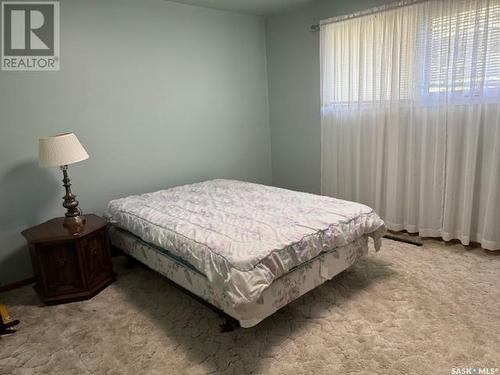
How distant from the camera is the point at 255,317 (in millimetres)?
1827

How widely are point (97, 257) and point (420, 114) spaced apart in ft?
10.3

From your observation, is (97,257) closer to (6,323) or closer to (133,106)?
(6,323)

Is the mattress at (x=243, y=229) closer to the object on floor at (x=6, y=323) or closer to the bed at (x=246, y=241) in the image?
the bed at (x=246, y=241)

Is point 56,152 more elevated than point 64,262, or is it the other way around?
point 56,152

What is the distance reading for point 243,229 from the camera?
2.21m

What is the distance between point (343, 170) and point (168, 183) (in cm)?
200

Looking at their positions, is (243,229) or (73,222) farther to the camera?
(73,222)

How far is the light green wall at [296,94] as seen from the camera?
3967 mm

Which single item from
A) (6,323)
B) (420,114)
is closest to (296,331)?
(6,323)

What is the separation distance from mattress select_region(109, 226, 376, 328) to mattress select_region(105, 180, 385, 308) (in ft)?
0.18

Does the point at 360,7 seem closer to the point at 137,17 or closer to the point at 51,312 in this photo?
the point at 137,17

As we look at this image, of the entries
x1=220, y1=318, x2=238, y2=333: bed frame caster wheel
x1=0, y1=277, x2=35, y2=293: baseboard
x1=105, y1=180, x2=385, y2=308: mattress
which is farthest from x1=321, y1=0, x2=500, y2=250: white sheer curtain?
x1=0, y1=277, x2=35, y2=293: baseboard

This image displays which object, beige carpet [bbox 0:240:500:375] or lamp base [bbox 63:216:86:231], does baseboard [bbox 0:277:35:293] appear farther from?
lamp base [bbox 63:216:86:231]

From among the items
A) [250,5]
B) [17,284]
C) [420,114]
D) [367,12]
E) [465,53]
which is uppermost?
[250,5]
